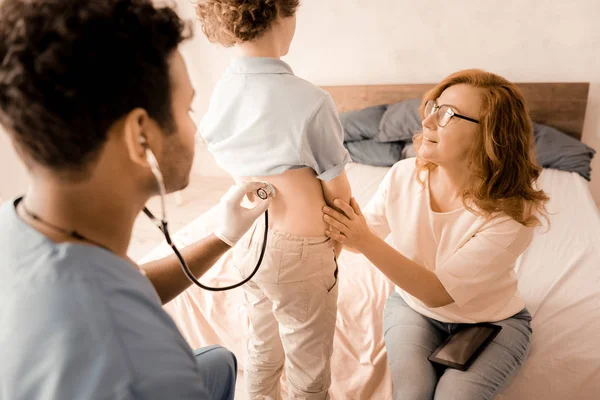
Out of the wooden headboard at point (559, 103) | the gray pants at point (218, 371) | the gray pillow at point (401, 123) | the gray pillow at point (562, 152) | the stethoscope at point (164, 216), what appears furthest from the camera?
the gray pillow at point (401, 123)

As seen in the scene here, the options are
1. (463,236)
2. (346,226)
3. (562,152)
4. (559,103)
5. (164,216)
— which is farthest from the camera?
(559,103)

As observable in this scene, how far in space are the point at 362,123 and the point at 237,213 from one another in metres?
1.88

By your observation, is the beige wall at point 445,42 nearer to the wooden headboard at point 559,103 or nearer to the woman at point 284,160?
the wooden headboard at point 559,103

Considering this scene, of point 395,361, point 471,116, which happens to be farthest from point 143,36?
point 395,361

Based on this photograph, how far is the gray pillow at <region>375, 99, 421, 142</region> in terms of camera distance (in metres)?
2.60

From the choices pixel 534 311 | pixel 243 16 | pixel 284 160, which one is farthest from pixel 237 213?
pixel 534 311

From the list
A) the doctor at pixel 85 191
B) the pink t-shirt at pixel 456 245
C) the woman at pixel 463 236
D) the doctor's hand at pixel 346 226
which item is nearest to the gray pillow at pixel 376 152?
the pink t-shirt at pixel 456 245

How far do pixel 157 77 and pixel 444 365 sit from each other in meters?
1.01

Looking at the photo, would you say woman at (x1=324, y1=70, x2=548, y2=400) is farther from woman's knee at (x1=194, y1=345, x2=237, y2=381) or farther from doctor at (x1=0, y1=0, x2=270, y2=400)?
doctor at (x1=0, y1=0, x2=270, y2=400)

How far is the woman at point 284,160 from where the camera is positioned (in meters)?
1.01

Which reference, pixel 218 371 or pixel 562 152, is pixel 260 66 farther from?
pixel 562 152

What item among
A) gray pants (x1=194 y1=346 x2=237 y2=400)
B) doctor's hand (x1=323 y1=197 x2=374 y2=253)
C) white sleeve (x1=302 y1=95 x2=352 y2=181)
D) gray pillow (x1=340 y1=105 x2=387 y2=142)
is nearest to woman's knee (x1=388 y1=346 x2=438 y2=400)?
doctor's hand (x1=323 y1=197 x2=374 y2=253)

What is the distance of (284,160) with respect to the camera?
1.02m

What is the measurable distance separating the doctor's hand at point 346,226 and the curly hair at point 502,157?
32 cm
